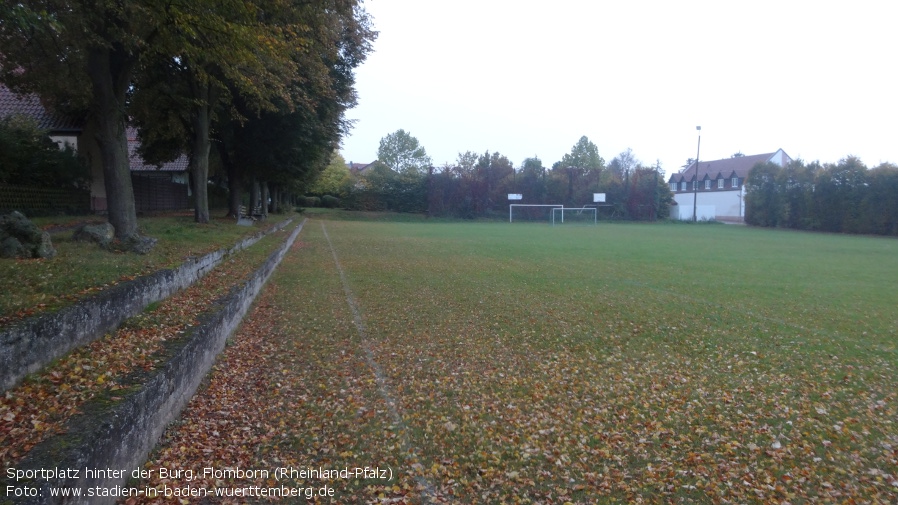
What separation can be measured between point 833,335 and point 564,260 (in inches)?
479

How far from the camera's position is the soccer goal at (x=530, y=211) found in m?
67.3

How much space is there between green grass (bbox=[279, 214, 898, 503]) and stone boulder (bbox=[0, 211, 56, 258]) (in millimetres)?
3828

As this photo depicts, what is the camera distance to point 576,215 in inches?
2603

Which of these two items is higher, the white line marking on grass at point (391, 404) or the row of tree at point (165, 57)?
the row of tree at point (165, 57)

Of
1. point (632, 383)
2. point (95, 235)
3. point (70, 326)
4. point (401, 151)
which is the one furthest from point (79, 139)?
point (401, 151)

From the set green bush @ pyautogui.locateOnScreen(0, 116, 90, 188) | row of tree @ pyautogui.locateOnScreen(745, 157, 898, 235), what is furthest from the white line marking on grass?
row of tree @ pyautogui.locateOnScreen(745, 157, 898, 235)

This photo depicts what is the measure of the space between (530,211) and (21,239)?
6126 cm

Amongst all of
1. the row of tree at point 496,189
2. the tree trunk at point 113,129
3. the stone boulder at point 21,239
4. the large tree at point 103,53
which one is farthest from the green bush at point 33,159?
the row of tree at point 496,189

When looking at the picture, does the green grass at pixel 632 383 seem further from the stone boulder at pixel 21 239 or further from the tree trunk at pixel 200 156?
the tree trunk at pixel 200 156

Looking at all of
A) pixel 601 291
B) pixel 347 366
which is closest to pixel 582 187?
pixel 601 291

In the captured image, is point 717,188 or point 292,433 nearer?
point 292,433

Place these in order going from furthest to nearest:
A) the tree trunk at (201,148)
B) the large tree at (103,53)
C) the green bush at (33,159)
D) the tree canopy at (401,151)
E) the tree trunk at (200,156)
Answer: the tree canopy at (401,151), the tree trunk at (200,156), the tree trunk at (201,148), the green bush at (33,159), the large tree at (103,53)

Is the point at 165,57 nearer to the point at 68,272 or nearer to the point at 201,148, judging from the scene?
the point at 201,148

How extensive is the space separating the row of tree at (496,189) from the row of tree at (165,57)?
A: 4211 centimetres
